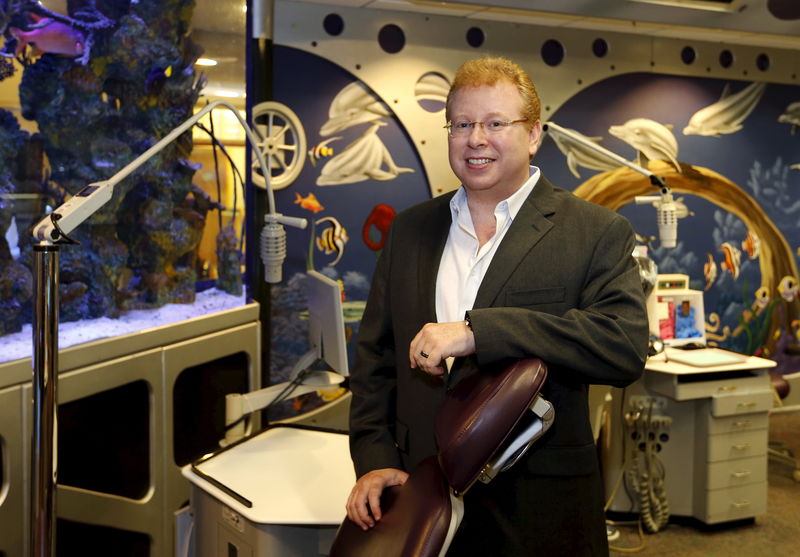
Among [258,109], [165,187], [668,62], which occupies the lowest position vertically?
[165,187]

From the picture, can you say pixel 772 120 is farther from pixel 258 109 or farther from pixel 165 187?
pixel 165 187

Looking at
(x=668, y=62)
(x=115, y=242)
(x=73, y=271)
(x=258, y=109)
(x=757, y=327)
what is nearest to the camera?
(x=73, y=271)

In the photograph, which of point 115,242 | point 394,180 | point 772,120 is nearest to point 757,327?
point 772,120

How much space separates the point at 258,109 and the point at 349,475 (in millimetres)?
2568

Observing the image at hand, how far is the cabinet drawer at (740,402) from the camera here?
3.76 m

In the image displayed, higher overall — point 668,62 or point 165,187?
point 668,62

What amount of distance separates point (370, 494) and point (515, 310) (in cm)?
44

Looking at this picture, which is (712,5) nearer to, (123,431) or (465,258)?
(465,258)

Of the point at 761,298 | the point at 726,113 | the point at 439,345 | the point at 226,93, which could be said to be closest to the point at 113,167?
the point at 226,93

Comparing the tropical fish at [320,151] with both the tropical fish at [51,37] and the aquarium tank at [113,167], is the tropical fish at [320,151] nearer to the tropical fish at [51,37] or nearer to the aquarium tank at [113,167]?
the aquarium tank at [113,167]

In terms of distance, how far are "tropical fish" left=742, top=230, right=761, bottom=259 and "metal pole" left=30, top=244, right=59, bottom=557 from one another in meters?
5.23

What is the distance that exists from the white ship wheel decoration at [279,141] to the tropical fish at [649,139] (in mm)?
2176

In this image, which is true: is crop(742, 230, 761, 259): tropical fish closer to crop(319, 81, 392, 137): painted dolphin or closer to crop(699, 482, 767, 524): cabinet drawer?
crop(699, 482, 767, 524): cabinet drawer

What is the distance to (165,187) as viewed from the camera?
286 centimetres
